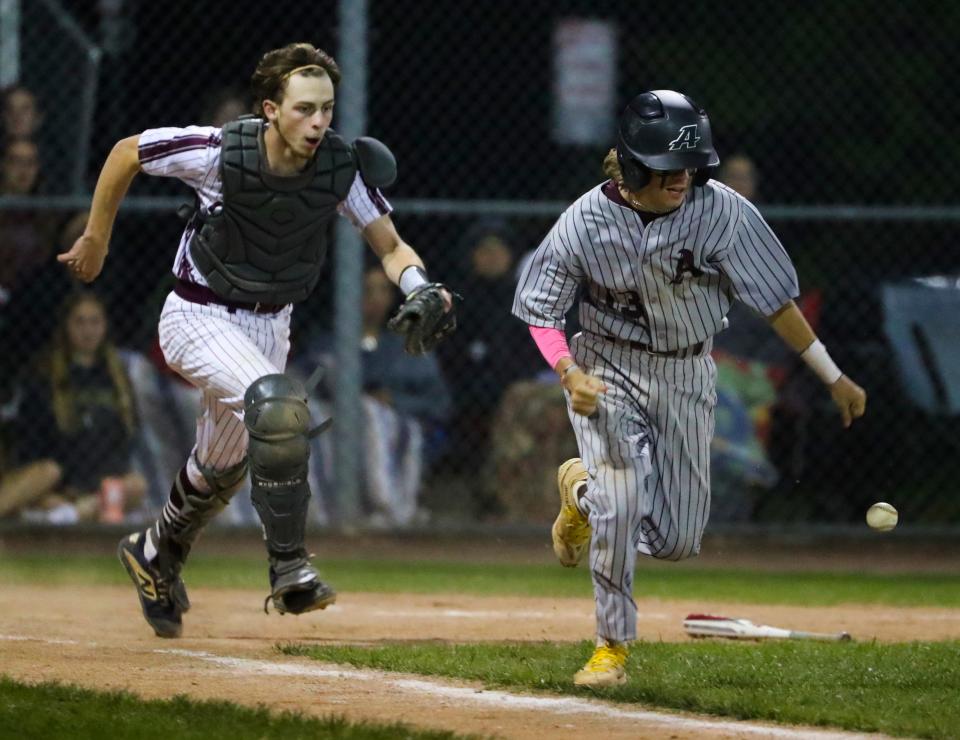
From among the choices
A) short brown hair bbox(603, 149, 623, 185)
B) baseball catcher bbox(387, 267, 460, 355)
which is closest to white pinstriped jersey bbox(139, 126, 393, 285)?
baseball catcher bbox(387, 267, 460, 355)

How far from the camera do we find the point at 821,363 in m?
5.06

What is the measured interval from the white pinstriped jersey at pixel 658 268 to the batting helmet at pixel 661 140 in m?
0.13

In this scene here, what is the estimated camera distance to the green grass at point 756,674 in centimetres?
426

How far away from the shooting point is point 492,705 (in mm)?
4406

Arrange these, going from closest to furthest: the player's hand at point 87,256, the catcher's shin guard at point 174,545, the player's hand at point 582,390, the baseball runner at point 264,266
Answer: the player's hand at point 582,390 < the baseball runner at point 264,266 < the player's hand at point 87,256 < the catcher's shin guard at point 174,545

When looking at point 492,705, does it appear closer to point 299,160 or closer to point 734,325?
point 299,160

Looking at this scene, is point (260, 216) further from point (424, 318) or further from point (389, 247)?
point (424, 318)

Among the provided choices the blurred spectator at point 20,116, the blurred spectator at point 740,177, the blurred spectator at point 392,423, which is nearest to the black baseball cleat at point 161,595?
the blurred spectator at point 392,423

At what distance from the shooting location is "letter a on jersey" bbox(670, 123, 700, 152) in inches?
186

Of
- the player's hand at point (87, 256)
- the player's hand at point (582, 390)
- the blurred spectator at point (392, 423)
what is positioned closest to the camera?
the player's hand at point (582, 390)

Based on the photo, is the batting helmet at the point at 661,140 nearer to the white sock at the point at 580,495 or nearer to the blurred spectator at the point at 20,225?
the white sock at the point at 580,495

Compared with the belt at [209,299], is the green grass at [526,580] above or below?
below

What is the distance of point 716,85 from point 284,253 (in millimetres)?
4836

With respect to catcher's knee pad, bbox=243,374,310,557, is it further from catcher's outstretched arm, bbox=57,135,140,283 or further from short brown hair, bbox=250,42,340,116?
short brown hair, bbox=250,42,340,116
